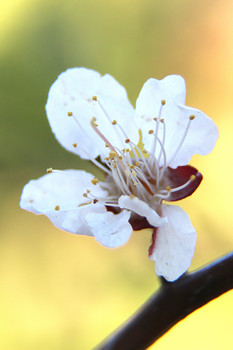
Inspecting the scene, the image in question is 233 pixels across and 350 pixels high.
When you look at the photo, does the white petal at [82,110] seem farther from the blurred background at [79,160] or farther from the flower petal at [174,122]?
the blurred background at [79,160]

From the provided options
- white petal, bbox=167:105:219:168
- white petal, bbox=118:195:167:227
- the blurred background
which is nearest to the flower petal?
white petal, bbox=167:105:219:168

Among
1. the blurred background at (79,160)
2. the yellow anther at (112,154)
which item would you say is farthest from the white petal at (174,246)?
the blurred background at (79,160)

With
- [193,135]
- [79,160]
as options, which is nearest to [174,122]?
[193,135]

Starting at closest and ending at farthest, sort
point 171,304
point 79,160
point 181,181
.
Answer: point 171,304, point 181,181, point 79,160

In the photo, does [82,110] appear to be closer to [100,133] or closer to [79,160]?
[100,133]

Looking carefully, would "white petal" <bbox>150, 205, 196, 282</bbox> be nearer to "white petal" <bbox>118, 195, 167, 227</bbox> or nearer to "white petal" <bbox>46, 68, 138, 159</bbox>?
"white petal" <bbox>118, 195, 167, 227</bbox>
